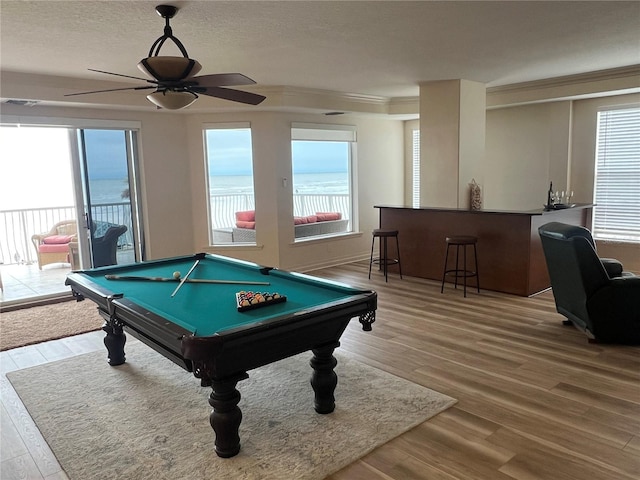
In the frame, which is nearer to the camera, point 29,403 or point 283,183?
point 29,403

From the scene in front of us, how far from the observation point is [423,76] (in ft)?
19.6

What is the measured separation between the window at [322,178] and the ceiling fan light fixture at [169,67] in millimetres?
4267

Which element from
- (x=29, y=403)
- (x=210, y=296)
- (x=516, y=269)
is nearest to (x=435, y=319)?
(x=516, y=269)

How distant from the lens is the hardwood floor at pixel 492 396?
2459 mm

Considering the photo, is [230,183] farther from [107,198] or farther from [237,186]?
[107,198]

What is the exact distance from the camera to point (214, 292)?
3215 mm

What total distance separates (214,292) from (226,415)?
Answer: 0.93 m

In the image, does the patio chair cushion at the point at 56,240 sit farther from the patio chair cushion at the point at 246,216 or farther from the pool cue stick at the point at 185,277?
the pool cue stick at the point at 185,277

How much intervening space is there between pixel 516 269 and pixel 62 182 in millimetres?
7726

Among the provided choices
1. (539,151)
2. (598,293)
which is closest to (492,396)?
(598,293)

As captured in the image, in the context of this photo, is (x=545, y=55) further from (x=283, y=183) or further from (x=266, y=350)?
(x=266, y=350)

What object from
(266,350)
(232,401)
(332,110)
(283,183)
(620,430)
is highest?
(332,110)

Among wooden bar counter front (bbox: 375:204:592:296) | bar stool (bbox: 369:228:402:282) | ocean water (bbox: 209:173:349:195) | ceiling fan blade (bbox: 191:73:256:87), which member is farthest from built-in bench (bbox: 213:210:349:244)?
ceiling fan blade (bbox: 191:73:256:87)

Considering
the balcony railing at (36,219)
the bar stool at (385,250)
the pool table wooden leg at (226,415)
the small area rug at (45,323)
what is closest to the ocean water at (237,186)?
the balcony railing at (36,219)
